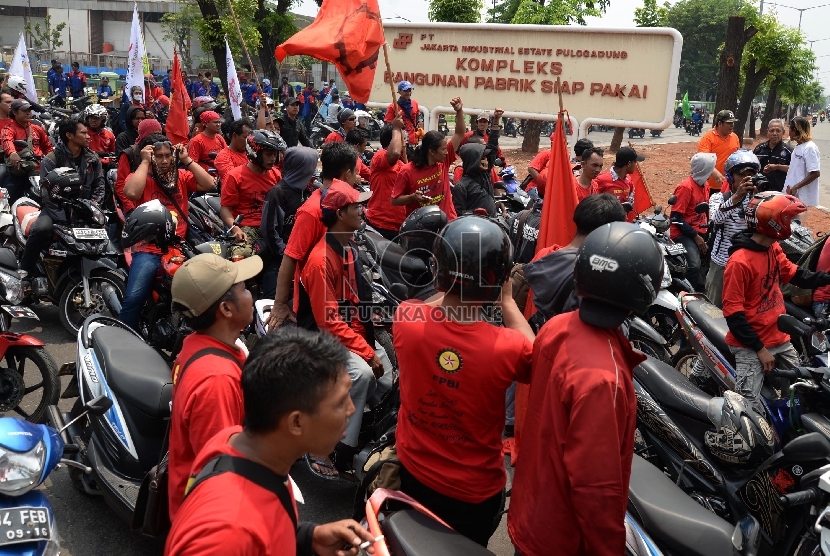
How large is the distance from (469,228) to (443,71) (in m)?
9.33

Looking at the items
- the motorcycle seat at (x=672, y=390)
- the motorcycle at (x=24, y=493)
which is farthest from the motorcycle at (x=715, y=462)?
the motorcycle at (x=24, y=493)

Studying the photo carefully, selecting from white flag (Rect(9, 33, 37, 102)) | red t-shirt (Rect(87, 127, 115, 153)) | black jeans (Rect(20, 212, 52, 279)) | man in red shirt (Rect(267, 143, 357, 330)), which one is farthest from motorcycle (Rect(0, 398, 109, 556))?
white flag (Rect(9, 33, 37, 102))

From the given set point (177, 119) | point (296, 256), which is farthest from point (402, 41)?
point (296, 256)

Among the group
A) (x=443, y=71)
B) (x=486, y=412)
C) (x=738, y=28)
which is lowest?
(x=486, y=412)

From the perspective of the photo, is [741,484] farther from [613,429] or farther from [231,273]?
[231,273]

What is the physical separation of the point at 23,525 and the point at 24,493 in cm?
15

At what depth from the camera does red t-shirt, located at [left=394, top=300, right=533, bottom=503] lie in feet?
8.47

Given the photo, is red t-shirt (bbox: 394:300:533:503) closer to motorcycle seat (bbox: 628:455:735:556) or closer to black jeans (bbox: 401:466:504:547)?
black jeans (bbox: 401:466:504:547)

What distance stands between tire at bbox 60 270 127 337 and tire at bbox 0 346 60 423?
153 centimetres

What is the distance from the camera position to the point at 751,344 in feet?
14.9

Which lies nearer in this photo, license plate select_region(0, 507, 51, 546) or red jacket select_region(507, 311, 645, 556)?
red jacket select_region(507, 311, 645, 556)

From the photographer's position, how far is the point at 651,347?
5734mm

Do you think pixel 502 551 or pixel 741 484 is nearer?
pixel 741 484

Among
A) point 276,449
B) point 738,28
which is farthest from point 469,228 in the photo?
point 738,28
